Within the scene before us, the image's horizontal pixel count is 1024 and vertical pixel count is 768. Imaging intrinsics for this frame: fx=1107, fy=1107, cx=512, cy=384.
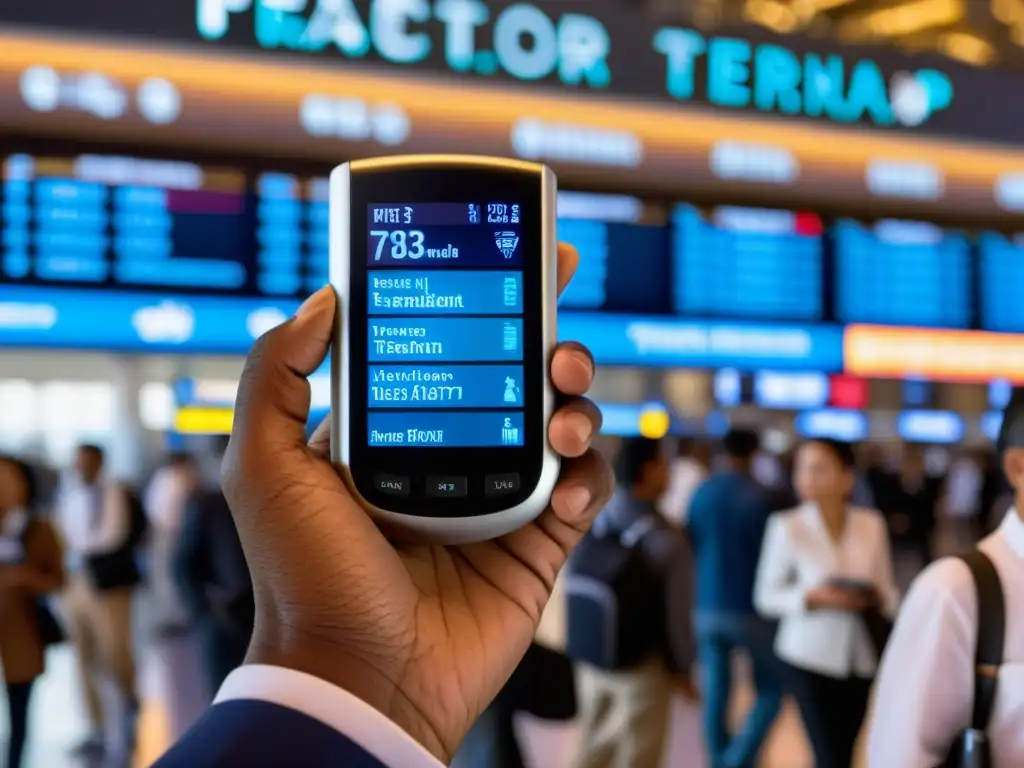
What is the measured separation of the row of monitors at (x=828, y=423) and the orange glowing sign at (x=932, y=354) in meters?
6.05

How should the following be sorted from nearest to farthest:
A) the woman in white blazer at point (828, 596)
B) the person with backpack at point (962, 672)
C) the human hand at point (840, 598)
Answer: the person with backpack at point (962, 672)
the human hand at point (840, 598)
the woman in white blazer at point (828, 596)

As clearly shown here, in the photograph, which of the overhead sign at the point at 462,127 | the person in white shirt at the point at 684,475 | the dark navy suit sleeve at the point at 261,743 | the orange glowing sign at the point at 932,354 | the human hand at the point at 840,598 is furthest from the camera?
the person in white shirt at the point at 684,475

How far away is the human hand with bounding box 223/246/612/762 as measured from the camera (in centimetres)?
111

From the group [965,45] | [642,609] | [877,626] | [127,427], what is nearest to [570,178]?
[642,609]

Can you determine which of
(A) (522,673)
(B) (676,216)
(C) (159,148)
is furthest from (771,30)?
(A) (522,673)

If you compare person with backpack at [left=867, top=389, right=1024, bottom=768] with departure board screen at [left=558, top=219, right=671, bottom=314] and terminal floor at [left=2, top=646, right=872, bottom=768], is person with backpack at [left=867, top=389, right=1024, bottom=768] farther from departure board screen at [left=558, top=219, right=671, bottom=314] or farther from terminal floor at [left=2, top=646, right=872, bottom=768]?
terminal floor at [left=2, top=646, right=872, bottom=768]

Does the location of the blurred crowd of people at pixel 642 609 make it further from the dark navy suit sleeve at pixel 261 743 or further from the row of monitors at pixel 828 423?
the row of monitors at pixel 828 423

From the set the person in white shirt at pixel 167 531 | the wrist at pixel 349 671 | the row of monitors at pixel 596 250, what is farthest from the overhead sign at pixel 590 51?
the person in white shirt at pixel 167 531

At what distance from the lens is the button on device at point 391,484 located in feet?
4.33

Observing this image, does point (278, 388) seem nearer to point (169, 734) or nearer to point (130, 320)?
point (130, 320)

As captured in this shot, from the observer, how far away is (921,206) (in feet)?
17.9

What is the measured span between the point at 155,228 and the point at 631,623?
2.46 m

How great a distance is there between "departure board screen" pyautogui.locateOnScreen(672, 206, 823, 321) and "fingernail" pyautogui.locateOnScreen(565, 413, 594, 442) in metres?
3.67

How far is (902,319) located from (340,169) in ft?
14.5
